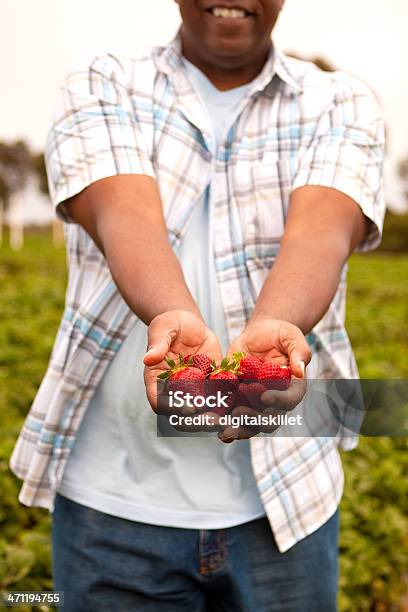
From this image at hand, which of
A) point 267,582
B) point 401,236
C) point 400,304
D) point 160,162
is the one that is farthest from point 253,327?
point 401,236

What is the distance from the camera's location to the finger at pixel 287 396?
1.24 meters

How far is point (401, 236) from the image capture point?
41.4 meters

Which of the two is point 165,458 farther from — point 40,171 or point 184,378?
point 40,171

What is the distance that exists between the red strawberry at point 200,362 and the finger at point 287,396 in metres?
0.11

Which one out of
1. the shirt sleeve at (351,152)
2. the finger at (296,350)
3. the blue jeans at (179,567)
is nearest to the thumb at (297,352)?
the finger at (296,350)

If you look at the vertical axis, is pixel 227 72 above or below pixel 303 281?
above

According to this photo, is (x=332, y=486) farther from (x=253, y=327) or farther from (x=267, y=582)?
(x=253, y=327)

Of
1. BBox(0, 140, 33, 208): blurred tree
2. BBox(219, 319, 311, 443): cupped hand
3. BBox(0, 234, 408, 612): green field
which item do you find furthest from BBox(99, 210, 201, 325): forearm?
BBox(0, 140, 33, 208): blurred tree

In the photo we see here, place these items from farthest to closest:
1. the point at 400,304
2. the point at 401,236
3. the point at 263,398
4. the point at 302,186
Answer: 1. the point at 401,236
2. the point at 400,304
3. the point at 302,186
4. the point at 263,398

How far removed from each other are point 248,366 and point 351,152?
25.5 inches

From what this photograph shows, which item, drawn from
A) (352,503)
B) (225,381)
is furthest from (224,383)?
(352,503)

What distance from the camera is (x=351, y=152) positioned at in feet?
5.71

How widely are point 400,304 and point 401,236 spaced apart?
94.2 ft

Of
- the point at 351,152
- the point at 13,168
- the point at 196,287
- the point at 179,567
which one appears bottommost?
the point at 13,168
